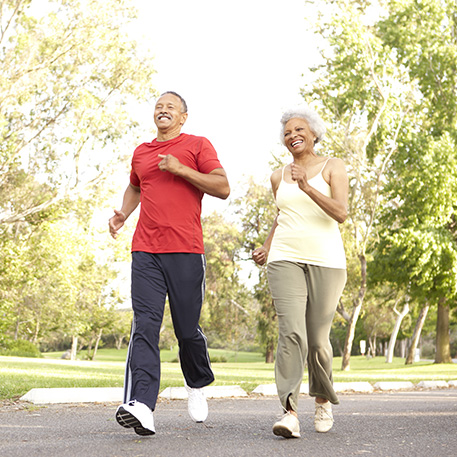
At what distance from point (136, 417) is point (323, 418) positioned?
5.08 ft

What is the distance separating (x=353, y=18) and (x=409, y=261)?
9.26 meters

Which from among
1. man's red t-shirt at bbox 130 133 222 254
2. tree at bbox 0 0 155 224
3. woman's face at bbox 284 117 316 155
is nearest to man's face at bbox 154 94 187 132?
man's red t-shirt at bbox 130 133 222 254

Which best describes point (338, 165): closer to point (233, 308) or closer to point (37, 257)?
point (37, 257)

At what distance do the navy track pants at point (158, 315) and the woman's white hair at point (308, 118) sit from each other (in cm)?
131

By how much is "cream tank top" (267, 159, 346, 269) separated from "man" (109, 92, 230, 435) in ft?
1.64

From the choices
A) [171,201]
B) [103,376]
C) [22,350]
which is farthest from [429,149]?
[171,201]

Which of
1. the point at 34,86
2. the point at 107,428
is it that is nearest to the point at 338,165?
the point at 107,428

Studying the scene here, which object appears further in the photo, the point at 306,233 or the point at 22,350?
the point at 22,350

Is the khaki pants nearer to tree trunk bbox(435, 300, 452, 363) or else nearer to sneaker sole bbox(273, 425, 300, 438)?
sneaker sole bbox(273, 425, 300, 438)

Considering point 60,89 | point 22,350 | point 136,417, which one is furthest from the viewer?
point 22,350

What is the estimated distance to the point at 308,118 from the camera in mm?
5820

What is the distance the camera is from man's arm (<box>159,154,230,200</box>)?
5.20 metres

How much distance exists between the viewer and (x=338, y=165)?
5.68 metres

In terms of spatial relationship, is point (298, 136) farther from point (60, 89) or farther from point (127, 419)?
point (60, 89)
